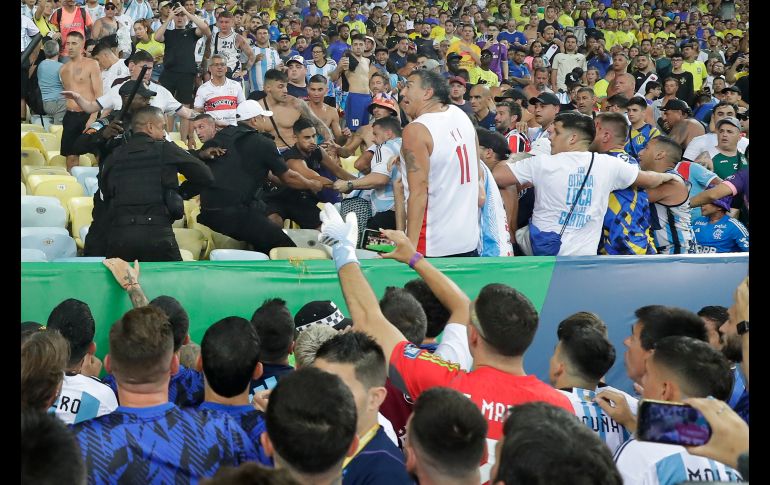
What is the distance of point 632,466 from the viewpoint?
118 inches

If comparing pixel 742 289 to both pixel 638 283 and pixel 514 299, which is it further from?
pixel 638 283

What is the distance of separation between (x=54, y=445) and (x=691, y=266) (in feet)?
16.2

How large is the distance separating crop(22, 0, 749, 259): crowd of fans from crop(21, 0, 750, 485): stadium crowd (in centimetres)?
3

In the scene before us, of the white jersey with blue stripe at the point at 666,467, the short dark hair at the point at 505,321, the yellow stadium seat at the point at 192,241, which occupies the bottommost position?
the yellow stadium seat at the point at 192,241

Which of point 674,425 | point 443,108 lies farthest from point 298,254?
point 674,425

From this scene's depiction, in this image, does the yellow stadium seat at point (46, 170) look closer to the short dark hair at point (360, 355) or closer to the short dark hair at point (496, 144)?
the short dark hair at point (496, 144)

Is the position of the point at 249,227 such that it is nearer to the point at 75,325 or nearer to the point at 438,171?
the point at 438,171

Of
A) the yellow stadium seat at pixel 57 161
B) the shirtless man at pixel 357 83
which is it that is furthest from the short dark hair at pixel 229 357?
the shirtless man at pixel 357 83

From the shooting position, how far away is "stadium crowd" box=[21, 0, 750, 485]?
2488 millimetres

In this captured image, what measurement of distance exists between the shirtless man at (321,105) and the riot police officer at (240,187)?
3.33m

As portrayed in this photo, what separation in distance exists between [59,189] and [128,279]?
10.5 feet

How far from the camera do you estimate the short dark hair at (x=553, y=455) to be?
6.51 ft

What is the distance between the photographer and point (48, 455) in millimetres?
1963
